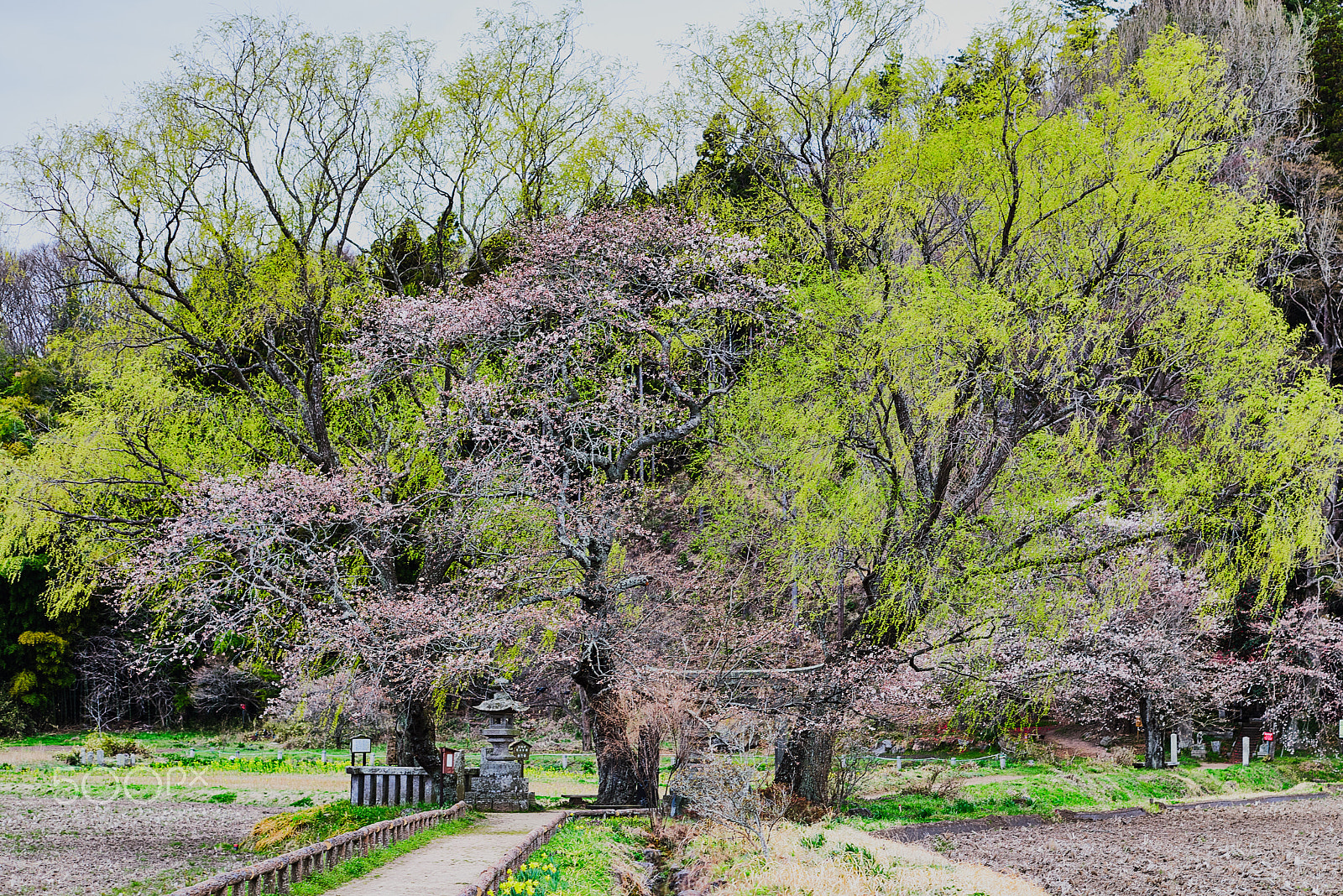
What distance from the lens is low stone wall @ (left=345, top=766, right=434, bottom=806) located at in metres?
15.0

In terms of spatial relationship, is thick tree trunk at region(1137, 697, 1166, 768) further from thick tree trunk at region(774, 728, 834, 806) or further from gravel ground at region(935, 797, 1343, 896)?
thick tree trunk at region(774, 728, 834, 806)

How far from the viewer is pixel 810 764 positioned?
52.7 feet

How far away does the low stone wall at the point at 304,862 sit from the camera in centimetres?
643

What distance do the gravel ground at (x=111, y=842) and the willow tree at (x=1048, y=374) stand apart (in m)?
8.44

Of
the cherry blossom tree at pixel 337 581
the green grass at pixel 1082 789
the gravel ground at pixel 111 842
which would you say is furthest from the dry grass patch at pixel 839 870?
the gravel ground at pixel 111 842

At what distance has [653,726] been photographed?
15555mm

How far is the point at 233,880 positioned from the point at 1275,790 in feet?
75.0

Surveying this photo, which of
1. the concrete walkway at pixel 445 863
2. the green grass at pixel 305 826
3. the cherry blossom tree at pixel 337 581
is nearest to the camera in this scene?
the concrete walkway at pixel 445 863

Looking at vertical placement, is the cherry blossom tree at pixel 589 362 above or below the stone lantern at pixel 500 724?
above

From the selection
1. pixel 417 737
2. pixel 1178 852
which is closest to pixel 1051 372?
pixel 1178 852

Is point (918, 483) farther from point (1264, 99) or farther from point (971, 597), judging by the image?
point (1264, 99)

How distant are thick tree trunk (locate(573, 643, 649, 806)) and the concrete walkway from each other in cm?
211

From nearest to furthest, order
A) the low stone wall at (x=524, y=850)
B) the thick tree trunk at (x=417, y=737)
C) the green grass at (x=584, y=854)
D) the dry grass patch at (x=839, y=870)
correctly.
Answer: the low stone wall at (x=524, y=850) → the green grass at (x=584, y=854) → the dry grass patch at (x=839, y=870) → the thick tree trunk at (x=417, y=737)

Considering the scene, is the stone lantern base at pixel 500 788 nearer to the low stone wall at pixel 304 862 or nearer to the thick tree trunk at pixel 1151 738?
the low stone wall at pixel 304 862
